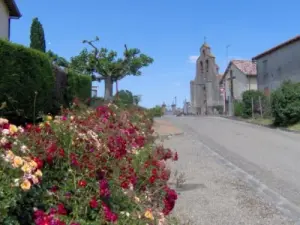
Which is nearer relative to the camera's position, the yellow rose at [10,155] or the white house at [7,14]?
the yellow rose at [10,155]

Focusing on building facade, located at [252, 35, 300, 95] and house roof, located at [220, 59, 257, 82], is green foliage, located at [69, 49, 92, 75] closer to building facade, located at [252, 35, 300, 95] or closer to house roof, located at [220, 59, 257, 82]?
house roof, located at [220, 59, 257, 82]

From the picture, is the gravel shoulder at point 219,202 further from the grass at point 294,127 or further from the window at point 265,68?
the window at point 265,68

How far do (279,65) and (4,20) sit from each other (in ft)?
78.7

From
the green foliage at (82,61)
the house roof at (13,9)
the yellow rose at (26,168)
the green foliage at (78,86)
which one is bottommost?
the yellow rose at (26,168)

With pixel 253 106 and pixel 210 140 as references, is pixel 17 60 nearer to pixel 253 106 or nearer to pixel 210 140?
pixel 210 140

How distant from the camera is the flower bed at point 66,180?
2.33 m

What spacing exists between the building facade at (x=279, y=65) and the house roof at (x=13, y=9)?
824 inches

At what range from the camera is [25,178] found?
2.30 meters

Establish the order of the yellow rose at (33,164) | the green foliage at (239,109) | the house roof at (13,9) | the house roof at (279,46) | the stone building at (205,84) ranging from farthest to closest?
the stone building at (205,84) → the green foliage at (239,109) → the house roof at (279,46) → the house roof at (13,9) → the yellow rose at (33,164)

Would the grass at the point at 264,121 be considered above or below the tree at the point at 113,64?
below

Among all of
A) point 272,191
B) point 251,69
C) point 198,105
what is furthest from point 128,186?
point 198,105

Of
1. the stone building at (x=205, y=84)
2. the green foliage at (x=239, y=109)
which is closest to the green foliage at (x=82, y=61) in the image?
the stone building at (x=205, y=84)

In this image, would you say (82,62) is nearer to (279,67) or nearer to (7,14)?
(279,67)

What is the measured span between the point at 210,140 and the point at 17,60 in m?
9.79
